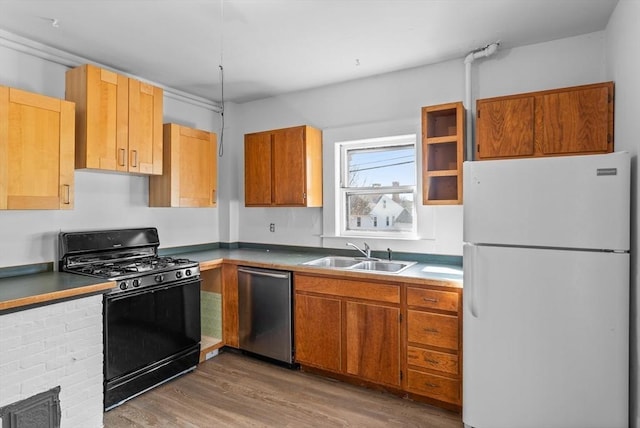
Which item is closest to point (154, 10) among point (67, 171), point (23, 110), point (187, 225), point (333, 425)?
point (23, 110)

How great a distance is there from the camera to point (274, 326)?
125 inches

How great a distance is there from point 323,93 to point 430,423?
290 centimetres

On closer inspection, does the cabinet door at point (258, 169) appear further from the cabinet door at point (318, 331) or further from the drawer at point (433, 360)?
the drawer at point (433, 360)

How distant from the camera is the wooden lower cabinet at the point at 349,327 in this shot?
8.78 ft

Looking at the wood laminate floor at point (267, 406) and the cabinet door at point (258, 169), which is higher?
the cabinet door at point (258, 169)

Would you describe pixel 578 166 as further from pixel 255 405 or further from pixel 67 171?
pixel 67 171

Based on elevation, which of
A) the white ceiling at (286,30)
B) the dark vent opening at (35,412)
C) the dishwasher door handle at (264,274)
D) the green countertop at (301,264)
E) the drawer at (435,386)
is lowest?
the drawer at (435,386)

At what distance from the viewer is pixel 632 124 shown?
75.2 inches

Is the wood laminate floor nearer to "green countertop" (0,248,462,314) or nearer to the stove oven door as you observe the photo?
the stove oven door

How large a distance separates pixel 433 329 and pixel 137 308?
6.77 ft

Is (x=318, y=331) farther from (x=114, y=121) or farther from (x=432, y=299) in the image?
(x=114, y=121)

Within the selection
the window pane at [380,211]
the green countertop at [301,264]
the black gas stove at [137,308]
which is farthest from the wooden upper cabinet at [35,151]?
the window pane at [380,211]

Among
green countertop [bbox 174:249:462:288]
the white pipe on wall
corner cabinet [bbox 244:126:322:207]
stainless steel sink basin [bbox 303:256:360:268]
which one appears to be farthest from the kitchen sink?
the white pipe on wall

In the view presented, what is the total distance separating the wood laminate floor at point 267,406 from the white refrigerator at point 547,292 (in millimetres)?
486
